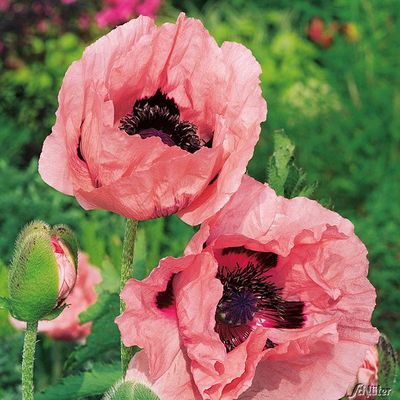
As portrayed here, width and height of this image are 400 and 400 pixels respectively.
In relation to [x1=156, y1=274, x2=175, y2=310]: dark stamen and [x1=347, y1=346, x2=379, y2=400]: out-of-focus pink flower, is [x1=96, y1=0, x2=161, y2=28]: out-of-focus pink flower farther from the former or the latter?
[x1=156, y1=274, x2=175, y2=310]: dark stamen

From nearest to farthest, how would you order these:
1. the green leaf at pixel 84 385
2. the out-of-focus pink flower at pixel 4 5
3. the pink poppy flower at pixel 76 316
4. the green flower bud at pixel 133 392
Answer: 1. the green flower bud at pixel 133 392
2. the green leaf at pixel 84 385
3. the pink poppy flower at pixel 76 316
4. the out-of-focus pink flower at pixel 4 5

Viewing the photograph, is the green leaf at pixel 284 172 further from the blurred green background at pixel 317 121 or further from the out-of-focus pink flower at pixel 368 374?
the blurred green background at pixel 317 121

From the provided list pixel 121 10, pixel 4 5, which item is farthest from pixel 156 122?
pixel 121 10

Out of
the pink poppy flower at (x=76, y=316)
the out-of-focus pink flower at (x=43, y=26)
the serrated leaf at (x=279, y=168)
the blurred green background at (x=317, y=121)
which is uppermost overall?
the serrated leaf at (x=279, y=168)

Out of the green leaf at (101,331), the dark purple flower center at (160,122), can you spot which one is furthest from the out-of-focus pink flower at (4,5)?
the dark purple flower center at (160,122)

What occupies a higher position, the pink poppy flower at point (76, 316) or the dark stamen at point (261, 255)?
the dark stamen at point (261, 255)

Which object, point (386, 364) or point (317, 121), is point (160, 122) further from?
point (317, 121)

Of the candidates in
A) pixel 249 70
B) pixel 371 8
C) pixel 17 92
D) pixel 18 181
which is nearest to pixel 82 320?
pixel 249 70
